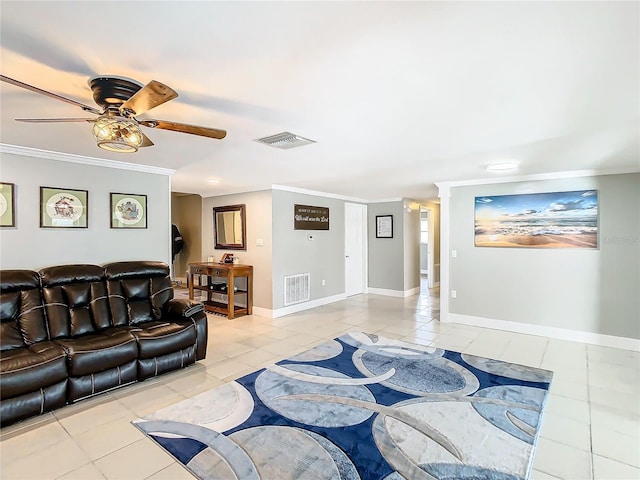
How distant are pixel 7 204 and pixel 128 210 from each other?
1.11 m

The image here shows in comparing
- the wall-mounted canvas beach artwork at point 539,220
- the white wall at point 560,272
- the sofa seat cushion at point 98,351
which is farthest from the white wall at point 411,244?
the sofa seat cushion at point 98,351

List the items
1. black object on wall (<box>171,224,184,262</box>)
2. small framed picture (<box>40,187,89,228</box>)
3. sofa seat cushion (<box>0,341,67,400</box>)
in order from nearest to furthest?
sofa seat cushion (<box>0,341,67,400</box>), small framed picture (<box>40,187,89,228</box>), black object on wall (<box>171,224,184,262</box>)

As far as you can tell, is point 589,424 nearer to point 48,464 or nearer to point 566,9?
point 566,9

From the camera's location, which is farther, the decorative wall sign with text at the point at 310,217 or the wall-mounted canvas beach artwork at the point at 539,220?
the decorative wall sign with text at the point at 310,217

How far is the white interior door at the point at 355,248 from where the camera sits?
769 centimetres

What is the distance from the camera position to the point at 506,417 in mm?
2656

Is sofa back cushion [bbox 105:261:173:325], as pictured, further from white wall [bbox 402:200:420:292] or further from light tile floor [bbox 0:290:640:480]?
white wall [bbox 402:200:420:292]

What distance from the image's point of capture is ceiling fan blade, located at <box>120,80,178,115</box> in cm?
156

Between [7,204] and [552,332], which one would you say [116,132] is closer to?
[7,204]

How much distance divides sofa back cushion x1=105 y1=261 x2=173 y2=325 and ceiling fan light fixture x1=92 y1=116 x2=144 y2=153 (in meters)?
2.13

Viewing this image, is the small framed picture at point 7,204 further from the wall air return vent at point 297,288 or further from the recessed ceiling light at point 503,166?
the recessed ceiling light at point 503,166

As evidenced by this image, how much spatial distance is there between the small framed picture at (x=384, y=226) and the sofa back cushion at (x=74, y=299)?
5689 mm

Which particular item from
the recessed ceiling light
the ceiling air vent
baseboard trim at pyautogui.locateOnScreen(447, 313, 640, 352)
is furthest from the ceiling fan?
baseboard trim at pyautogui.locateOnScreen(447, 313, 640, 352)

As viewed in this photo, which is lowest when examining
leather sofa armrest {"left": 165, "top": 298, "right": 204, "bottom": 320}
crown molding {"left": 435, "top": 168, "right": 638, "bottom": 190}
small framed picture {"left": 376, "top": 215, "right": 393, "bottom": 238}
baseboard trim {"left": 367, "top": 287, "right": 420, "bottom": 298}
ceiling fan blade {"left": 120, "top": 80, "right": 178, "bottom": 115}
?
baseboard trim {"left": 367, "top": 287, "right": 420, "bottom": 298}
